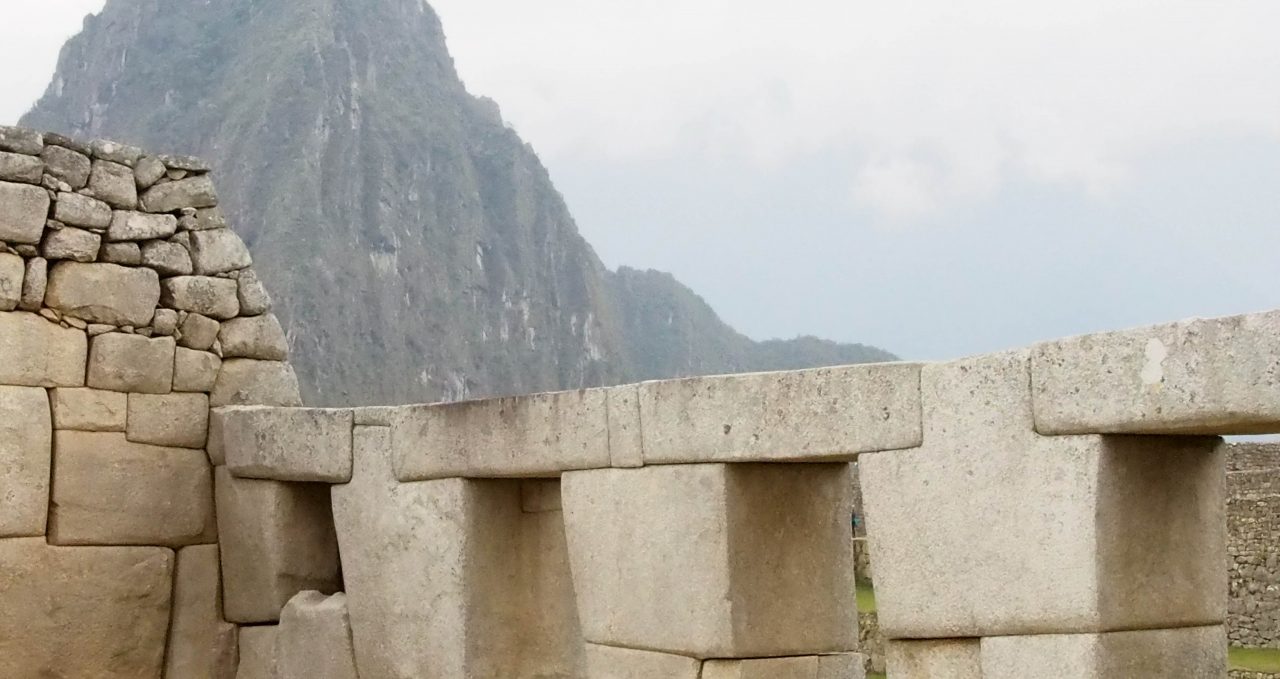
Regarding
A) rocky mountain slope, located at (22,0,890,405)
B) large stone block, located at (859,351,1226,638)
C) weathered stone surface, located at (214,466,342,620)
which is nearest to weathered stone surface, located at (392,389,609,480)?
weathered stone surface, located at (214,466,342,620)

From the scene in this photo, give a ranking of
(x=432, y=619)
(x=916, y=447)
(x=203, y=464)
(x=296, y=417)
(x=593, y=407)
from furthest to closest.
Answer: (x=203, y=464) < (x=296, y=417) < (x=432, y=619) < (x=593, y=407) < (x=916, y=447)

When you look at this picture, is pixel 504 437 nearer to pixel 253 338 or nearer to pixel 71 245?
pixel 253 338

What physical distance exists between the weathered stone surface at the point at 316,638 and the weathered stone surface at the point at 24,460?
1.26m

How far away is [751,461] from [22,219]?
3.97m

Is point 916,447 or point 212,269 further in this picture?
point 212,269

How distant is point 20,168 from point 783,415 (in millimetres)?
4182

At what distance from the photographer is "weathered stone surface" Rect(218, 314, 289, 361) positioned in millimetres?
7648

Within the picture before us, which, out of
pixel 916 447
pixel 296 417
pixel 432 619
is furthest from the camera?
pixel 296 417

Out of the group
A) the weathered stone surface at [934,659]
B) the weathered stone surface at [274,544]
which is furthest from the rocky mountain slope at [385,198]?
the weathered stone surface at [934,659]

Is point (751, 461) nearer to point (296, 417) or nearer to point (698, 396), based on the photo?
point (698, 396)

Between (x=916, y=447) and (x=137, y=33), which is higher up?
(x=137, y=33)

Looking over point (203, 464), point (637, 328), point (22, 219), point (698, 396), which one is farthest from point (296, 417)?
point (637, 328)

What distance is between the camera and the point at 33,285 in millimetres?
6891

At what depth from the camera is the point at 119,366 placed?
715cm
